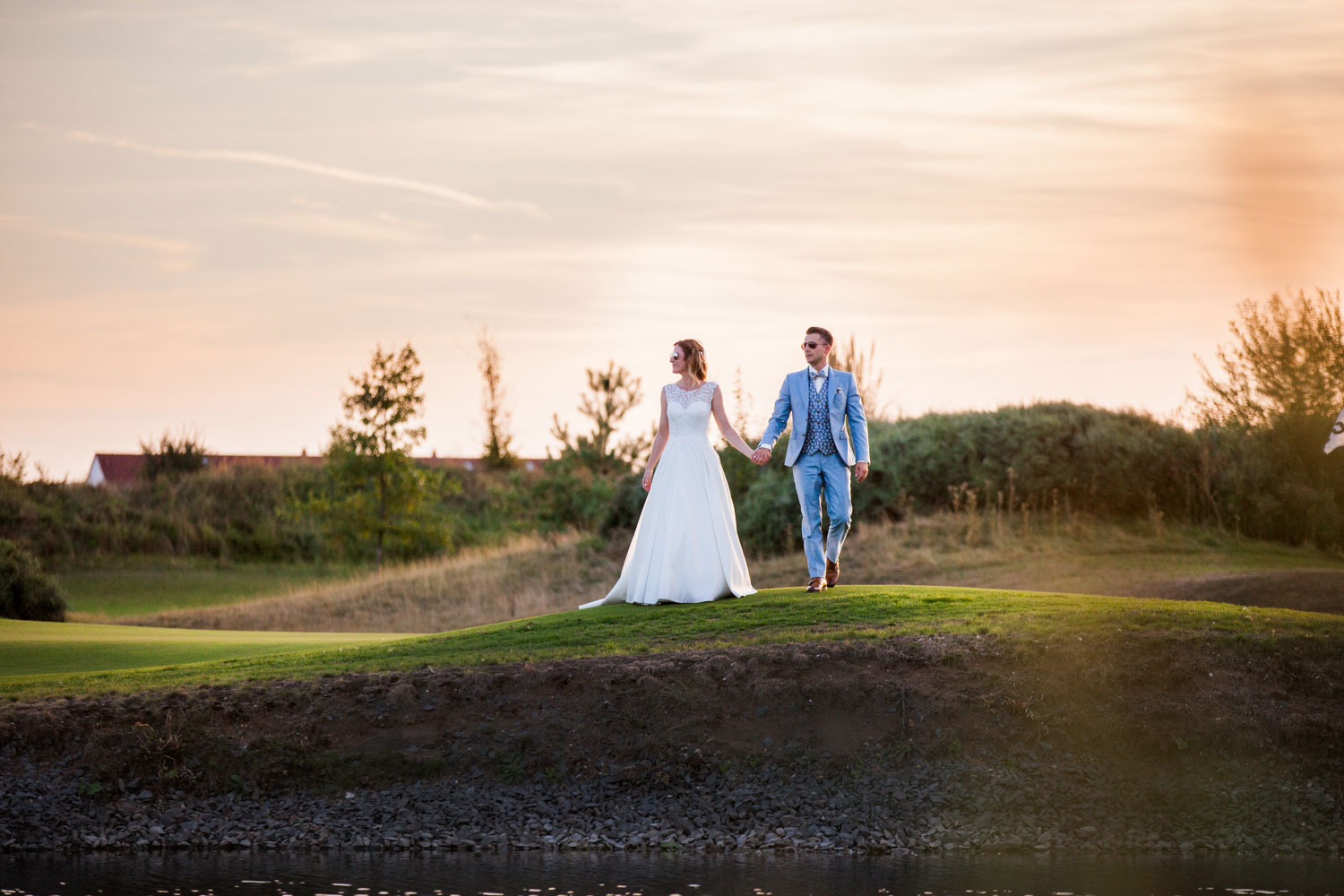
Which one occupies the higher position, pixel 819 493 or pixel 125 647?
pixel 819 493

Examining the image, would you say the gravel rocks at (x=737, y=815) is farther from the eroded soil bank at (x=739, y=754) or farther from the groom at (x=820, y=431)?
the groom at (x=820, y=431)

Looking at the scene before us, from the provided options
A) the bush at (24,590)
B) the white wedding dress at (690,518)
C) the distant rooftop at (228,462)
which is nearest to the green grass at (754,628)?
the white wedding dress at (690,518)

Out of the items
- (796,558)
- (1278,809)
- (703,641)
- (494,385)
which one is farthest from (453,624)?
(494,385)

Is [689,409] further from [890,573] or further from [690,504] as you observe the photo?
[890,573]

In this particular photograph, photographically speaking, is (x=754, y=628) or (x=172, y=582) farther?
(x=172, y=582)

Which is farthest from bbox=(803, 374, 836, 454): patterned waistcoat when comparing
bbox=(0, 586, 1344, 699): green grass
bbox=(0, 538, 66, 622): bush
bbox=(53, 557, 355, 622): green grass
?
bbox=(53, 557, 355, 622): green grass

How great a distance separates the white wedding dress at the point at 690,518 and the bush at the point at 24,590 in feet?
47.6

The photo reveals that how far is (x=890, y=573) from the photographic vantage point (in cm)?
2295

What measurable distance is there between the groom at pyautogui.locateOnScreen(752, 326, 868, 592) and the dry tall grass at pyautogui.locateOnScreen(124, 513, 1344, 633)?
6.86m

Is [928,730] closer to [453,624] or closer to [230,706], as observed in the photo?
[230,706]

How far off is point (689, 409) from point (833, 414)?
1.49m

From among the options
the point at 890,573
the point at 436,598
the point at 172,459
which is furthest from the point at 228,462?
the point at 890,573

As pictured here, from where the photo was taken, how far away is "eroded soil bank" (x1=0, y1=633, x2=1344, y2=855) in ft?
32.0

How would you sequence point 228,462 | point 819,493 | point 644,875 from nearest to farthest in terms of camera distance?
point 644,875 < point 819,493 < point 228,462
